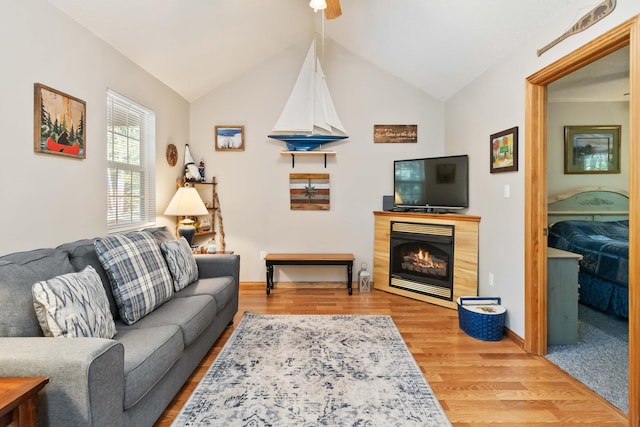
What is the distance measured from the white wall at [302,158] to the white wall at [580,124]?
1.57m

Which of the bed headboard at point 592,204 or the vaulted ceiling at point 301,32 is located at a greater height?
the vaulted ceiling at point 301,32

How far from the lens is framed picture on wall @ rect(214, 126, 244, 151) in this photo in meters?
4.36

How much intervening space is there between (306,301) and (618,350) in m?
2.78

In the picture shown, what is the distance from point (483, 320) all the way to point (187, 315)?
2.34 meters

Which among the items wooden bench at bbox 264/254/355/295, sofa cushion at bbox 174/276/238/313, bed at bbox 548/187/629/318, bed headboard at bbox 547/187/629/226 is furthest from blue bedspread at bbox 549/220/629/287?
sofa cushion at bbox 174/276/238/313

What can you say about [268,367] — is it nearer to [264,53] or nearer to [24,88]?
[24,88]

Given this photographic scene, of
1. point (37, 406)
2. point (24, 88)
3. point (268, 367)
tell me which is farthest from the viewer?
point (268, 367)

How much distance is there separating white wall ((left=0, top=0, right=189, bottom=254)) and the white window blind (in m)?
0.17

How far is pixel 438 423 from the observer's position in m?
1.74

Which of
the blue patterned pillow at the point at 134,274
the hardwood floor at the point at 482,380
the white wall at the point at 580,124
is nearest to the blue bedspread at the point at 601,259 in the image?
the white wall at the point at 580,124

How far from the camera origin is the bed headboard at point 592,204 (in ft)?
14.6

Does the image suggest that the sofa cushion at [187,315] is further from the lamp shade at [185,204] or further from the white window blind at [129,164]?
the lamp shade at [185,204]

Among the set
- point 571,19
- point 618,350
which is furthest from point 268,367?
point 571,19

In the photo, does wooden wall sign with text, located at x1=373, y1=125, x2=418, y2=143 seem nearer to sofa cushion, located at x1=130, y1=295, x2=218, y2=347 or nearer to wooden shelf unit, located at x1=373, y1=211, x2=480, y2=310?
wooden shelf unit, located at x1=373, y1=211, x2=480, y2=310
